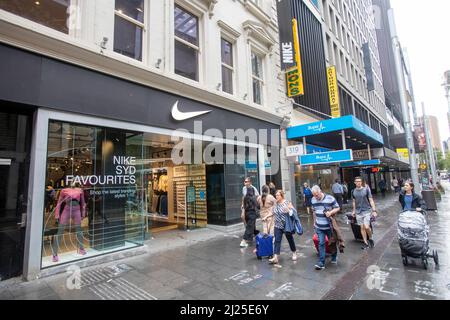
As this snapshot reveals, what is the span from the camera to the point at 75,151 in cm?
597

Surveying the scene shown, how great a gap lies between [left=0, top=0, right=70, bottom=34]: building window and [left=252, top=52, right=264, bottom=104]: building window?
7.71 m

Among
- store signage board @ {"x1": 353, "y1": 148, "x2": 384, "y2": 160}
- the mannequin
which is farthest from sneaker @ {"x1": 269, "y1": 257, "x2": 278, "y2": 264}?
store signage board @ {"x1": 353, "y1": 148, "x2": 384, "y2": 160}

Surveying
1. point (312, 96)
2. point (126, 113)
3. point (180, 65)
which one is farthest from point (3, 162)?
point (312, 96)

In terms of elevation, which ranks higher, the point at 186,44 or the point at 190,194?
the point at 186,44

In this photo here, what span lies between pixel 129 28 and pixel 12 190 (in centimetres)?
508

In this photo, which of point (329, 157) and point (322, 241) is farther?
point (329, 157)

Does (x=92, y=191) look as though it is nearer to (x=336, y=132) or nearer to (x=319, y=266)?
(x=319, y=266)

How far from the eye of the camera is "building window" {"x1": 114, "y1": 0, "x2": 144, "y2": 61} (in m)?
6.88

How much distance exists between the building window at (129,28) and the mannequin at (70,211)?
384 cm

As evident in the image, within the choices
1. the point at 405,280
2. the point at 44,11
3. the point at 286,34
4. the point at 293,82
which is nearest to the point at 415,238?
the point at 405,280

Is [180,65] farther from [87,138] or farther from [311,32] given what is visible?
[311,32]

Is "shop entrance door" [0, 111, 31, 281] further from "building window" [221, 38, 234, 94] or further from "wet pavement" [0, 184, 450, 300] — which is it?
"building window" [221, 38, 234, 94]

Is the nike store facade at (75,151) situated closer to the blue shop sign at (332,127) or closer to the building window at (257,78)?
the building window at (257,78)

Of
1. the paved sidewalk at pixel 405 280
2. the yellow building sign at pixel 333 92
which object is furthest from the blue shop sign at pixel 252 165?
the yellow building sign at pixel 333 92
